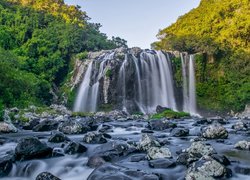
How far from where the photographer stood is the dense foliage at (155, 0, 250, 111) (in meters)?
35.4

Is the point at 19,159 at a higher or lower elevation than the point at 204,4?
lower

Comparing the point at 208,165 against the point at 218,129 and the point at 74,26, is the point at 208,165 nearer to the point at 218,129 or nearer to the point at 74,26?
the point at 218,129

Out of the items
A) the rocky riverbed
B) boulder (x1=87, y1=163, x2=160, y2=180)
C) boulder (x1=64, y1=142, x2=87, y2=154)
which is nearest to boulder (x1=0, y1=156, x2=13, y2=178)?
the rocky riverbed

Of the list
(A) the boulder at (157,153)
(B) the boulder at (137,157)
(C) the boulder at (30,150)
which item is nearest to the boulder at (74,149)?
(C) the boulder at (30,150)

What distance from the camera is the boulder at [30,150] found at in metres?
7.07

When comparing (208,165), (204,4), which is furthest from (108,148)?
(204,4)

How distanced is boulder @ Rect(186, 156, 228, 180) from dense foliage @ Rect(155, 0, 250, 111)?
28.9 m

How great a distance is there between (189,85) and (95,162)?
104 feet

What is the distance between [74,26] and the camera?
44.8 metres

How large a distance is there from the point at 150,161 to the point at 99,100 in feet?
87.4

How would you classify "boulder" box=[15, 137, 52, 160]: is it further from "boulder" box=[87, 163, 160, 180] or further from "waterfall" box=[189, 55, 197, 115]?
"waterfall" box=[189, 55, 197, 115]

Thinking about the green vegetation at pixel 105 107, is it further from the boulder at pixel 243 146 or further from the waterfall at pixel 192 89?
the boulder at pixel 243 146

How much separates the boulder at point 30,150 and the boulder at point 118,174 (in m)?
2.06

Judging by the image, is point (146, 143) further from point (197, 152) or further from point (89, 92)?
point (89, 92)
